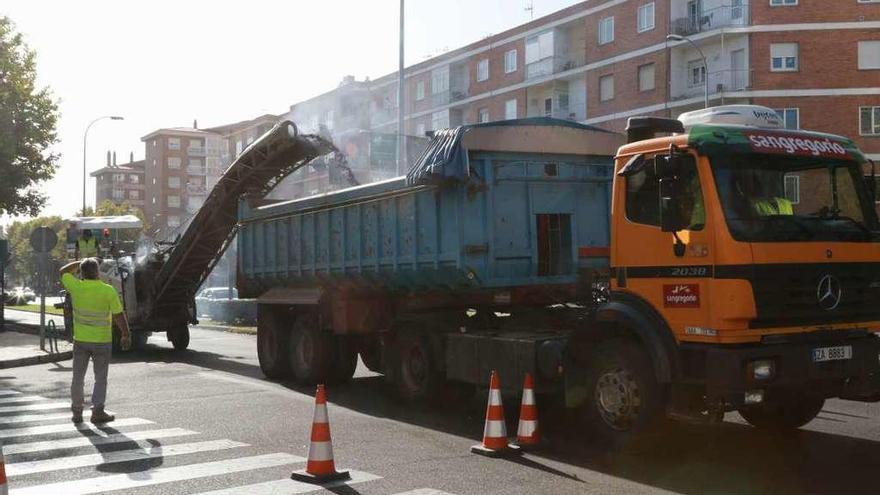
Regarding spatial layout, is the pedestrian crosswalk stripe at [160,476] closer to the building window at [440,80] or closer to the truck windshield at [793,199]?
the truck windshield at [793,199]

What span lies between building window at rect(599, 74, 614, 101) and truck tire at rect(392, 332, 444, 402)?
36.2 metres

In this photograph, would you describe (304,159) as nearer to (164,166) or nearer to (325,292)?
(325,292)

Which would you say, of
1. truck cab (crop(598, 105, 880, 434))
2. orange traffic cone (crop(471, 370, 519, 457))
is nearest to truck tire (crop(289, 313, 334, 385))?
orange traffic cone (crop(471, 370, 519, 457))

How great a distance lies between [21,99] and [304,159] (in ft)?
64.2

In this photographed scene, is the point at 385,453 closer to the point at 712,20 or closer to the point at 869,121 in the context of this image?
the point at 712,20

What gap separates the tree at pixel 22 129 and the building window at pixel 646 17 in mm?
25917

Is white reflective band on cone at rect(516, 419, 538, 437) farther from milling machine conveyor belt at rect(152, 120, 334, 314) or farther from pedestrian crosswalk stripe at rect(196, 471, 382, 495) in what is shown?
milling machine conveyor belt at rect(152, 120, 334, 314)

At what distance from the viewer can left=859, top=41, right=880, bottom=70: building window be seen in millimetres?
38844

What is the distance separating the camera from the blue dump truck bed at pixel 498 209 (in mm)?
9719

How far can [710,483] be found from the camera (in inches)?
259

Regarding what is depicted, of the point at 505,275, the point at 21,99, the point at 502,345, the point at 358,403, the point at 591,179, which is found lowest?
the point at 358,403

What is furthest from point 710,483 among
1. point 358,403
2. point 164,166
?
point 164,166

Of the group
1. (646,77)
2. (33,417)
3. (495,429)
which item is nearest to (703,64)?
(646,77)

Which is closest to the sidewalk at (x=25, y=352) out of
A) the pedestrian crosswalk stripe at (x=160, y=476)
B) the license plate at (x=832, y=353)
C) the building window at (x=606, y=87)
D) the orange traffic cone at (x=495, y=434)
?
the pedestrian crosswalk stripe at (x=160, y=476)
